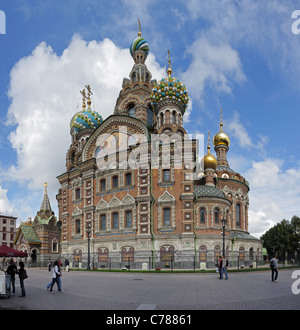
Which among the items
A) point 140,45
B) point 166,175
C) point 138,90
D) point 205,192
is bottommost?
point 205,192

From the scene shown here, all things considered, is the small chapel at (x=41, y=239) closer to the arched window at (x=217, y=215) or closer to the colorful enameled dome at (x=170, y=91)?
the colorful enameled dome at (x=170, y=91)

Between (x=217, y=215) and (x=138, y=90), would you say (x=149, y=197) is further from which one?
(x=138, y=90)

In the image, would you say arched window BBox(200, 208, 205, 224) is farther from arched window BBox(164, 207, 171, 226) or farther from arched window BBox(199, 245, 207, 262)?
arched window BBox(164, 207, 171, 226)

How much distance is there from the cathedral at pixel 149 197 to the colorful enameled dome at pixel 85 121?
3962 millimetres

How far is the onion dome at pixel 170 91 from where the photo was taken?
3812 centimetres

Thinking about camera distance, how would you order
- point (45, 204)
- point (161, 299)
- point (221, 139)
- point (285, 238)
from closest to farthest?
point (161, 299)
point (45, 204)
point (221, 139)
point (285, 238)

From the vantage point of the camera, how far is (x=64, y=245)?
40.9 meters

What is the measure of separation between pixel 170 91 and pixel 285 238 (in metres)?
33.8

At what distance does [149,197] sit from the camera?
32.7 meters

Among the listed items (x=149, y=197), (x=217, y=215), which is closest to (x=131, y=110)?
(x=149, y=197)
